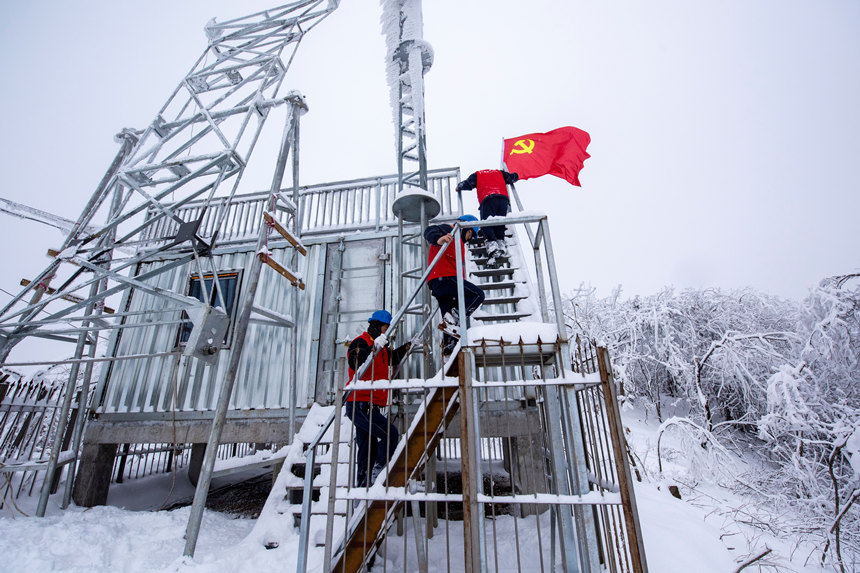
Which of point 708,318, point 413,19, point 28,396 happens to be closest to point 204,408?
point 28,396

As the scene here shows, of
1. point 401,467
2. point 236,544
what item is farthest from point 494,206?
point 236,544

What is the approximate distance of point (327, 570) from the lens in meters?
3.22

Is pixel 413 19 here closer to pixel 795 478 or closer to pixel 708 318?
pixel 795 478

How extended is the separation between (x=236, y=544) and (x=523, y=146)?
27.6 ft

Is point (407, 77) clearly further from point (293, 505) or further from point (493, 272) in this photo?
point (293, 505)

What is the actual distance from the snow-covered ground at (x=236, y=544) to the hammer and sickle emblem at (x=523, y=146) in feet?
22.3

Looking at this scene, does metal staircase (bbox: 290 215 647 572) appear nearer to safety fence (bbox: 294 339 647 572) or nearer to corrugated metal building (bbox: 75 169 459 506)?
safety fence (bbox: 294 339 647 572)

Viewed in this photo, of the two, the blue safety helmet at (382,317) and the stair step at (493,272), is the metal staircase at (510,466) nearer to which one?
the stair step at (493,272)

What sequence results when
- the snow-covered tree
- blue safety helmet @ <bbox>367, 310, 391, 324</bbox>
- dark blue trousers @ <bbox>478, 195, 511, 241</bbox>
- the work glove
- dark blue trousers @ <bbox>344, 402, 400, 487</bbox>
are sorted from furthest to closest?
the snow-covered tree, dark blue trousers @ <bbox>478, 195, 511, 241</bbox>, blue safety helmet @ <bbox>367, 310, 391, 324</bbox>, dark blue trousers @ <bbox>344, 402, 400, 487</bbox>, the work glove

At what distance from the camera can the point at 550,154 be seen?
26.4 ft

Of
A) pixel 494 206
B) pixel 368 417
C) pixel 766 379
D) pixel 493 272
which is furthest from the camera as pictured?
pixel 766 379

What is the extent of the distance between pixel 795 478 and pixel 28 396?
1675 centimetres

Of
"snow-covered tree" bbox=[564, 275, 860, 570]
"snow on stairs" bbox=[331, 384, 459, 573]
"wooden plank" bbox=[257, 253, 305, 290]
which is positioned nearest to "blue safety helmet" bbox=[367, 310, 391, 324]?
"snow on stairs" bbox=[331, 384, 459, 573]

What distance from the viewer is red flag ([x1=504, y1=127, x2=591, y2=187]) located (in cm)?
793
